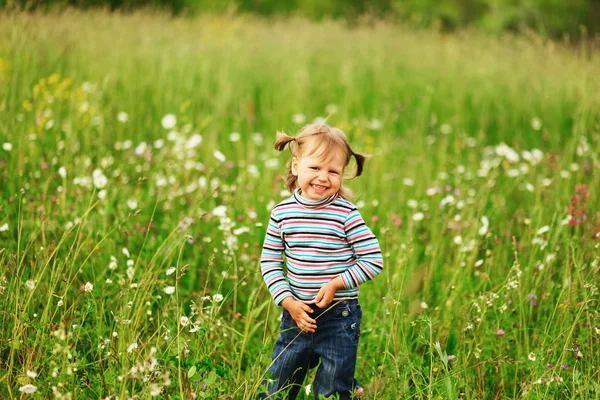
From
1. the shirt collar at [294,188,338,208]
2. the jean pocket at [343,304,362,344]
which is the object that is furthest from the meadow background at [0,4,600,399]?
the shirt collar at [294,188,338,208]

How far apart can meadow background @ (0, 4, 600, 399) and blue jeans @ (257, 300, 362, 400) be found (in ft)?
0.34

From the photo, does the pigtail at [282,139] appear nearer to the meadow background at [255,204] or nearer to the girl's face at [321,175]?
the girl's face at [321,175]

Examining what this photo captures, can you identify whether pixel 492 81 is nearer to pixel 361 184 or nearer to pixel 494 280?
pixel 361 184

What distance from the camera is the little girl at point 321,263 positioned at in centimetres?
180

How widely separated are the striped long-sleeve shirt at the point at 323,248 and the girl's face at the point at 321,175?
0.11 feet

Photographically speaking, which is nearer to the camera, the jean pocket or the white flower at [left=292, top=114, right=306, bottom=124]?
the jean pocket

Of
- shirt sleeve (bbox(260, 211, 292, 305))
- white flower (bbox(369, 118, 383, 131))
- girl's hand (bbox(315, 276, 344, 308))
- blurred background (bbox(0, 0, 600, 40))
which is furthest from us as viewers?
blurred background (bbox(0, 0, 600, 40))

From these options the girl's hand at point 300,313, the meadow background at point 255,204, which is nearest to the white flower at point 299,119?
the meadow background at point 255,204

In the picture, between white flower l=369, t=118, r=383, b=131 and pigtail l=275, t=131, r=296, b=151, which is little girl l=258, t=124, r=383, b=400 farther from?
white flower l=369, t=118, r=383, b=131

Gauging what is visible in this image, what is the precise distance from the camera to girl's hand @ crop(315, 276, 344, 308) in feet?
5.77

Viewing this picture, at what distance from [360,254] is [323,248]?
11cm

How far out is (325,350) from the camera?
185 cm

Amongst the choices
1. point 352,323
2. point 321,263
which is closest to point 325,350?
point 352,323

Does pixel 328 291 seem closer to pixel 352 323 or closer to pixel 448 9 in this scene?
pixel 352 323
